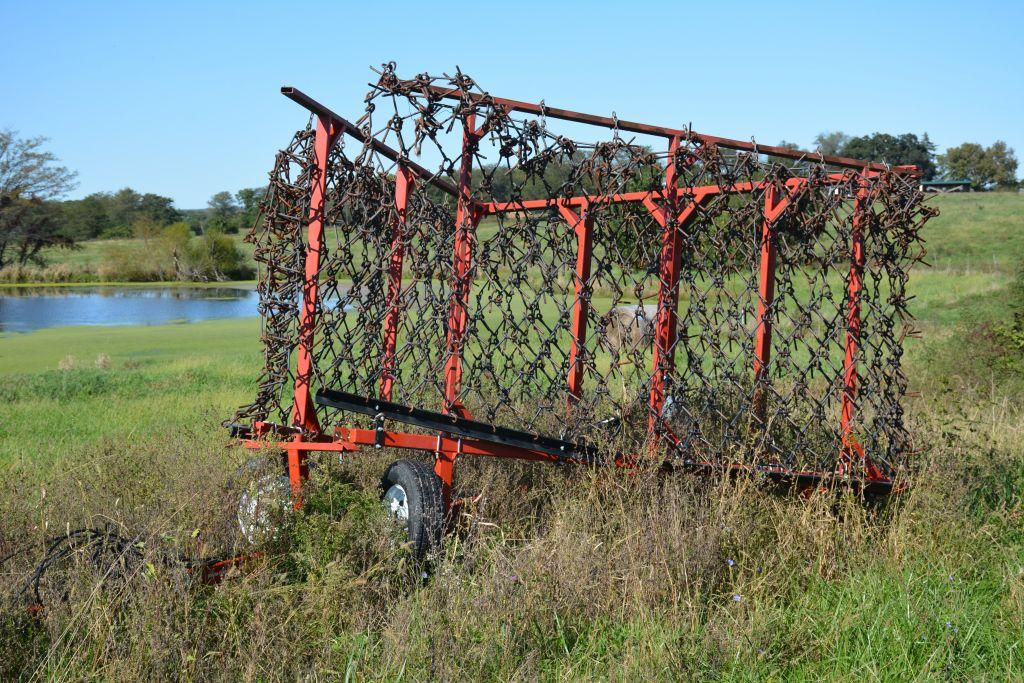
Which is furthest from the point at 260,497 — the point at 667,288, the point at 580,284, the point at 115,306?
the point at 115,306

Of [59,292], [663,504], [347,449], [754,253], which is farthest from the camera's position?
[59,292]

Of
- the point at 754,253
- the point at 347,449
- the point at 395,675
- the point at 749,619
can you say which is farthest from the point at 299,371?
the point at 754,253

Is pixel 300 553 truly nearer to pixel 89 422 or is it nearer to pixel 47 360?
pixel 89 422

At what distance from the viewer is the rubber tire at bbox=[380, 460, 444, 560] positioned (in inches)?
169

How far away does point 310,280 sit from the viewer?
14.1 ft

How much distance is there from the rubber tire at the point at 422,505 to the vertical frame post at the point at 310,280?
1.90ft

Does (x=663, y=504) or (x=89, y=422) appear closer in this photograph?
(x=663, y=504)

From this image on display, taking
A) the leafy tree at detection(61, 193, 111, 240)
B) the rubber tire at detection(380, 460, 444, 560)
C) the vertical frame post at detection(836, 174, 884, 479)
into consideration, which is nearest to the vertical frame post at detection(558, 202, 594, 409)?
the rubber tire at detection(380, 460, 444, 560)

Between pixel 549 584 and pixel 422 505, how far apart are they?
2.69 ft

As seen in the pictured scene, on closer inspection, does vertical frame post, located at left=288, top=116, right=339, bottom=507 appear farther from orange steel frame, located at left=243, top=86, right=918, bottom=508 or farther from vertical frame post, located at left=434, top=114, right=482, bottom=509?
vertical frame post, located at left=434, top=114, right=482, bottom=509

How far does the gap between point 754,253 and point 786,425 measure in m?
1.85

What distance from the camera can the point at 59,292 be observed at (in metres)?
47.9

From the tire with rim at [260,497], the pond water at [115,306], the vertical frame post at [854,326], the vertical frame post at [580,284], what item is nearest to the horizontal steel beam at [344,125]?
the vertical frame post at [580,284]

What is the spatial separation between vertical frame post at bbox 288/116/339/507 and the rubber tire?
1.90ft
